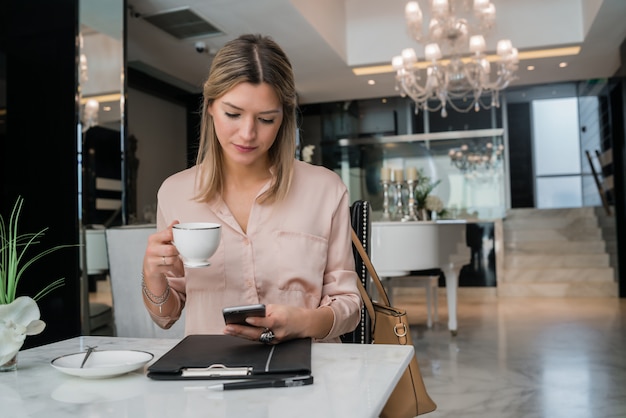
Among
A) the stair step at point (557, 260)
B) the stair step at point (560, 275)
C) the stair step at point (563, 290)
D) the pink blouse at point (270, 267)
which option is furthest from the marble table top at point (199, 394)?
the stair step at point (557, 260)

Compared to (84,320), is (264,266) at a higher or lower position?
higher

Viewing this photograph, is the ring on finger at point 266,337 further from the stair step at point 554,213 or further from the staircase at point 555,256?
the stair step at point 554,213

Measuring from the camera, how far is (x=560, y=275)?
24.9 feet

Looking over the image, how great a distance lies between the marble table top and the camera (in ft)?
2.13

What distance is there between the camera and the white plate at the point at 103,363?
0.78 m

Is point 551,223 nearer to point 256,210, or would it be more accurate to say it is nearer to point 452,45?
point 452,45

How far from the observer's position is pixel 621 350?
13.3 ft

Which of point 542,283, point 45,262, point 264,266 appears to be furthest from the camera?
point 542,283

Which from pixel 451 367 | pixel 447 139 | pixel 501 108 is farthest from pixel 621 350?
pixel 501 108

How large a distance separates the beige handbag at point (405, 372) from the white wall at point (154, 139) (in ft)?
12.1

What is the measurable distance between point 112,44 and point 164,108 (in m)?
2.61

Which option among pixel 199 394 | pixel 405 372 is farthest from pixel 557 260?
pixel 199 394

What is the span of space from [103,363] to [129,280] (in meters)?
1.54

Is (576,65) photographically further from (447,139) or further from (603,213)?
(603,213)
